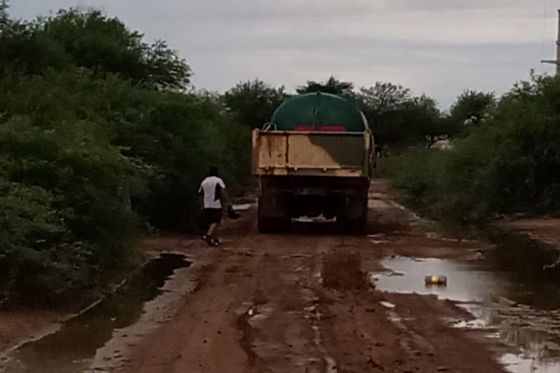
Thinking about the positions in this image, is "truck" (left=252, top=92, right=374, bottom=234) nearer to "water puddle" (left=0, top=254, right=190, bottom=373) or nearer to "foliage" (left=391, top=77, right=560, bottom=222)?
"foliage" (left=391, top=77, right=560, bottom=222)

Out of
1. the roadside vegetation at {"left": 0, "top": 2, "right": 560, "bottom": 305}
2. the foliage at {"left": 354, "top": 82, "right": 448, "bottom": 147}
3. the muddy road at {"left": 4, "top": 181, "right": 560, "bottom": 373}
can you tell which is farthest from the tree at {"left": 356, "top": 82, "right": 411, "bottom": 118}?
the muddy road at {"left": 4, "top": 181, "right": 560, "bottom": 373}

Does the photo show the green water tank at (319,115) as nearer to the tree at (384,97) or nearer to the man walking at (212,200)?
the man walking at (212,200)

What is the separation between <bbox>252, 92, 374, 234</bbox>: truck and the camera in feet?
94.6

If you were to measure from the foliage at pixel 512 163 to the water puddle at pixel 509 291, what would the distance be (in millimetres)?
7652

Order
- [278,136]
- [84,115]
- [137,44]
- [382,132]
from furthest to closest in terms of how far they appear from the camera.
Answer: [382,132] → [137,44] → [278,136] → [84,115]

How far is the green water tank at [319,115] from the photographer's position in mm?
30812

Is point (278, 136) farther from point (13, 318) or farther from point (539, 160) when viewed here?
point (13, 318)

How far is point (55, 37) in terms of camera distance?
35.0 m

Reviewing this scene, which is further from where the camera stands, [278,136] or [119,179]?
[278,136]

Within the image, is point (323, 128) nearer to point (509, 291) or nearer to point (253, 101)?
point (509, 291)

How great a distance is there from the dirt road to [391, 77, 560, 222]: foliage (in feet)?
35.3

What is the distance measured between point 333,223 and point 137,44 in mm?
8725

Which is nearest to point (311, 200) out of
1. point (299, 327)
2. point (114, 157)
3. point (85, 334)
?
point (114, 157)

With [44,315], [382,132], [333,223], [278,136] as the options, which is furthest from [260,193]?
[382,132]
